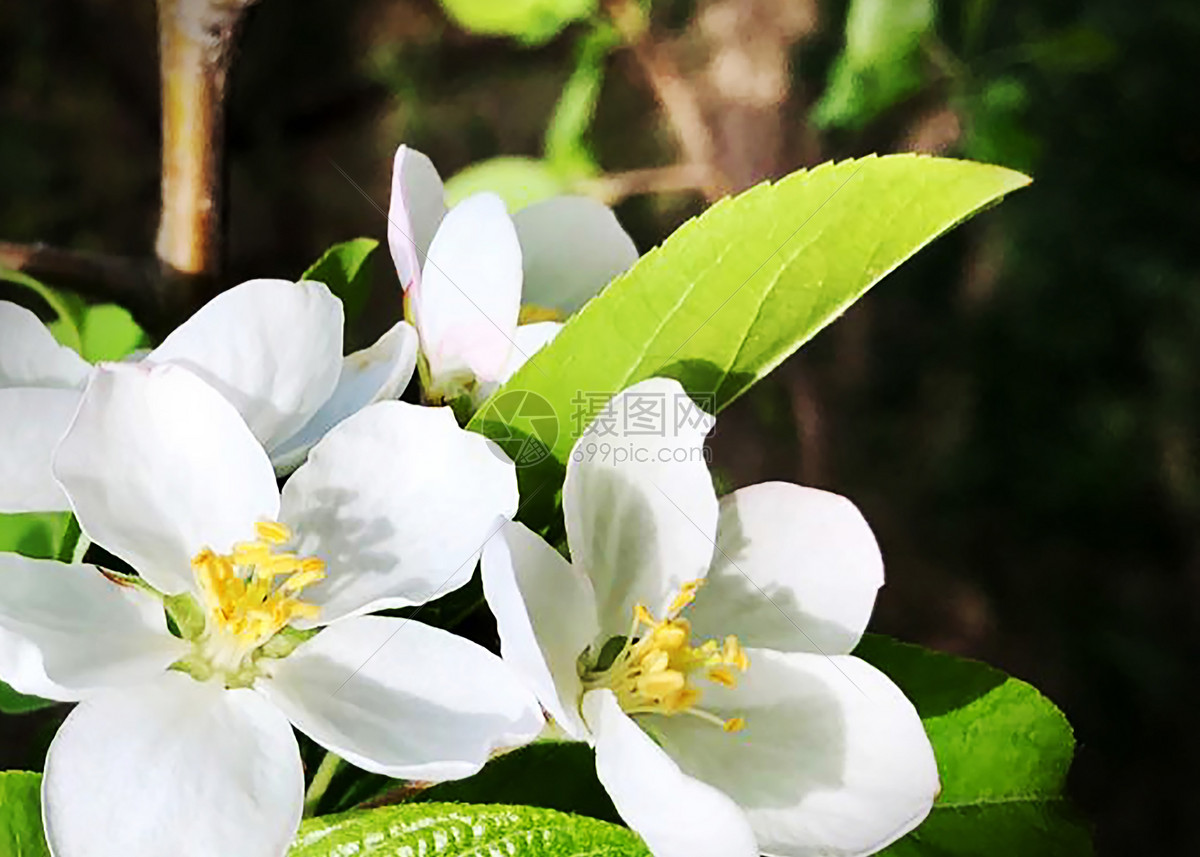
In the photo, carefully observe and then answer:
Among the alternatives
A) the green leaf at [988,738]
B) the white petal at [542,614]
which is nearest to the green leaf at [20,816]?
the white petal at [542,614]

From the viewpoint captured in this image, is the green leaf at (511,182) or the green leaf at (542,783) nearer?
the green leaf at (542,783)

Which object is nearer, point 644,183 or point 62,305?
point 62,305

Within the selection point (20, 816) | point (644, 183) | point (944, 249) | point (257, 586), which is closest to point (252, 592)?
point (257, 586)

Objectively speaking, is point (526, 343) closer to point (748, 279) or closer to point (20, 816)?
point (748, 279)

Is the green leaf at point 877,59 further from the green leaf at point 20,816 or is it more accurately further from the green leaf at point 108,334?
the green leaf at point 20,816

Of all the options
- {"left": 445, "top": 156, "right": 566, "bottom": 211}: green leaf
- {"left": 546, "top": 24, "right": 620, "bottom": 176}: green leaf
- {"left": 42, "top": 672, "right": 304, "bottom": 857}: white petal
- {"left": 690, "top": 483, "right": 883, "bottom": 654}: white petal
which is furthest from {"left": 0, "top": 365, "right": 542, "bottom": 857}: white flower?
{"left": 546, "top": 24, "right": 620, "bottom": 176}: green leaf

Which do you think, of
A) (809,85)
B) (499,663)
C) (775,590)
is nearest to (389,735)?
(499,663)

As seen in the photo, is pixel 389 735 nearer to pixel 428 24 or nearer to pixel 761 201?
pixel 761 201
